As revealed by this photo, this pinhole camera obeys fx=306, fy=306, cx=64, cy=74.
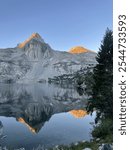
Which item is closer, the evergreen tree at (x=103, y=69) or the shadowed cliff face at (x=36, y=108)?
the evergreen tree at (x=103, y=69)

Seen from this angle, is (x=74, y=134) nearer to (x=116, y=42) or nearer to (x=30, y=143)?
(x=30, y=143)

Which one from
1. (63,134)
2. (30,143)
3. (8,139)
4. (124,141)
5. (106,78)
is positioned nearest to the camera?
(124,141)

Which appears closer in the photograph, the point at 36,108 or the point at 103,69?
the point at 103,69

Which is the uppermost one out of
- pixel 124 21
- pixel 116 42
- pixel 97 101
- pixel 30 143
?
pixel 124 21

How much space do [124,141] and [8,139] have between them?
32.6 meters

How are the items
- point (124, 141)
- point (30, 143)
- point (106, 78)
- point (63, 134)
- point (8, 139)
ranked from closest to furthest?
point (124, 141), point (30, 143), point (8, 139), point (63, 134), point (106, 78)

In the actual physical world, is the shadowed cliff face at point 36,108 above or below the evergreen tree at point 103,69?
below

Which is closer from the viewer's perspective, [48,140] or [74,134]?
[48,140]

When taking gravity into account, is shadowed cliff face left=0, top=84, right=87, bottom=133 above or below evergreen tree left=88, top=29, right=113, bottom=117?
below

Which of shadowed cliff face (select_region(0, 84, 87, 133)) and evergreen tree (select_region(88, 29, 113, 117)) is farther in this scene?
shadowed cliff face (select_region(0, 84, 87, 133))

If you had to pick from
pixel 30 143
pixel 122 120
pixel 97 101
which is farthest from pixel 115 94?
pixel 97 101

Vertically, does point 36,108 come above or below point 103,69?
below

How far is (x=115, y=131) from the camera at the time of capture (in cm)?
448

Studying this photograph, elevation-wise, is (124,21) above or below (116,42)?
above
